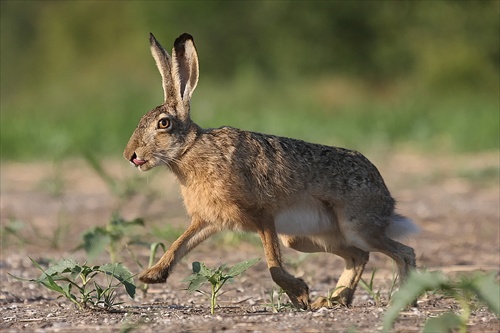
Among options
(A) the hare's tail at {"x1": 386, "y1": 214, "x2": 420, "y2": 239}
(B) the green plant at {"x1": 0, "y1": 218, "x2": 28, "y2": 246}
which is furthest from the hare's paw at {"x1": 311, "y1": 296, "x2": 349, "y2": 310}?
(B) the green plant at {"x1": 0, "y1": 218, "x2": 28, "y2": 246}

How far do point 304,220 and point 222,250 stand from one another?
2170 millimetres

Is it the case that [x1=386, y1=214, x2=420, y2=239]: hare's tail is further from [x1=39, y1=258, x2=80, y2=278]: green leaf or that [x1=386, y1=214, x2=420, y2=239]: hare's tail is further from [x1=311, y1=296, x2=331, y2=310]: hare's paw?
[x1=39, y1=258, x2=80, y2=278]: green leaf

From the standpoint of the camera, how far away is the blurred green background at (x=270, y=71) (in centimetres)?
1541

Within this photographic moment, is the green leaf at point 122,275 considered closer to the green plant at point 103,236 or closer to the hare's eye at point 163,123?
the green plant at point 103,236

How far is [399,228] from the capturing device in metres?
5.75

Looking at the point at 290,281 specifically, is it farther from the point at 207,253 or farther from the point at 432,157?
the point at 432,157

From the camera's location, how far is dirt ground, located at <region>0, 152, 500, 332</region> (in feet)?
13.6

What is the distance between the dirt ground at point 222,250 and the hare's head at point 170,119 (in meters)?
0.76

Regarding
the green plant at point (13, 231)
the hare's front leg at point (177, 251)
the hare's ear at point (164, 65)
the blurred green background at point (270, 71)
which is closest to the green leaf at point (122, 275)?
the hare's front leg at point (177, 251)

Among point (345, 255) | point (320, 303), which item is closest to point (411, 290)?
point (320, 303)

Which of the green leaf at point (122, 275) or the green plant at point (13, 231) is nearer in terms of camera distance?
the green leaf at point (122, 275)

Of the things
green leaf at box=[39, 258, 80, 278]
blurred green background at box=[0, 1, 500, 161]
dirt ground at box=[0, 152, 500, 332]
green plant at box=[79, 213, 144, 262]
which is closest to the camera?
dirt ground at box=[0, 152, 500, 332]

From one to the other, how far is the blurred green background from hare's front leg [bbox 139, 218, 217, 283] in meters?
7.96

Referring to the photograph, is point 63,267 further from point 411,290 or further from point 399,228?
point 399,228
